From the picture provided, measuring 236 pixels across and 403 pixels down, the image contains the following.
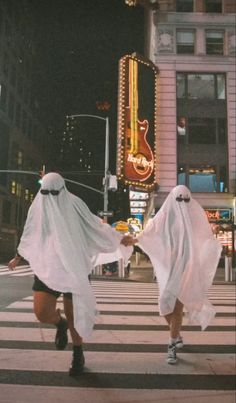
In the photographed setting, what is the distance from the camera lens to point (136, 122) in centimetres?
2964

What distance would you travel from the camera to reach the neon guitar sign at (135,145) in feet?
95.8

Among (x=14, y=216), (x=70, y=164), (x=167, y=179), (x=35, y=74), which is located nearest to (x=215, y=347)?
(x=167, y=179)

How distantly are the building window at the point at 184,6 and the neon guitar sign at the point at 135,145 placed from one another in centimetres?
708

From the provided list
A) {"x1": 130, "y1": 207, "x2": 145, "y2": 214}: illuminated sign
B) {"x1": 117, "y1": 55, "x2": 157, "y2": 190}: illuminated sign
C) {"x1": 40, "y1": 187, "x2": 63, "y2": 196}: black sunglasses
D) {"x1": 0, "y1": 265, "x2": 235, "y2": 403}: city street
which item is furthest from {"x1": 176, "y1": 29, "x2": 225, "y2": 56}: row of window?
{"x1": 40, "y1": 187, "x2": 63, "y2": 196}: black sunglasses

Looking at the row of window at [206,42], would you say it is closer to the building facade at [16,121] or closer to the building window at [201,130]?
the building window at [201,130]

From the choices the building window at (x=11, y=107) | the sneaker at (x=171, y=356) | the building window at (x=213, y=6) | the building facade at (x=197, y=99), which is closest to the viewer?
the sneaker at (x=171, y=356)

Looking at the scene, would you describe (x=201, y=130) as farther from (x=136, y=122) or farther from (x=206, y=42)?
(x=206, y=42)

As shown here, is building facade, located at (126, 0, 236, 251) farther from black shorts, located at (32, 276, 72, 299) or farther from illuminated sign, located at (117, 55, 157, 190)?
black shorts, located at (32, 276, 72, 299)

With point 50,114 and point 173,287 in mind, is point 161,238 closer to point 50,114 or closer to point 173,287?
point 173,287

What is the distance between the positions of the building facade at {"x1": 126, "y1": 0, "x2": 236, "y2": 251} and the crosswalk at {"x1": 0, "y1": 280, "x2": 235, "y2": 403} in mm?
23716

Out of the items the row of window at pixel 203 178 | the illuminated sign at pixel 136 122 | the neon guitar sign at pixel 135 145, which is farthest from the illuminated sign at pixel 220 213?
the neon guitar sign at pixel 135 145

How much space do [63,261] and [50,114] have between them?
78.9m

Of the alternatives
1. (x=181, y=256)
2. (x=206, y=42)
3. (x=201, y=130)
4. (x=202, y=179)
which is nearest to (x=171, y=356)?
(x=181, y=256)

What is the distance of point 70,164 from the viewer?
88.0 metres
